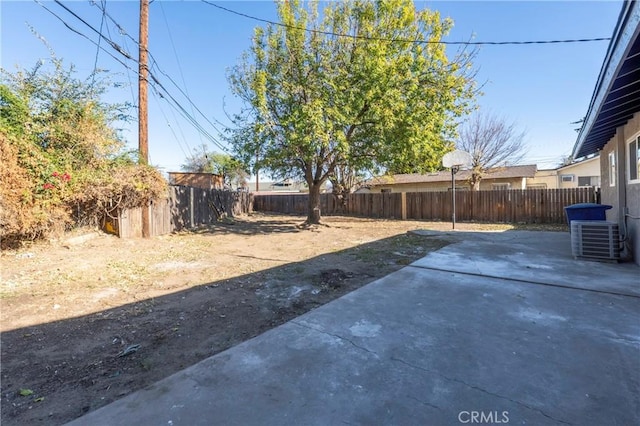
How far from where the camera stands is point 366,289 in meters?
4.18

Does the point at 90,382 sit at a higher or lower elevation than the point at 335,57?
lower

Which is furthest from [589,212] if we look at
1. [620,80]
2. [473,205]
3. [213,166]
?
[213,166]

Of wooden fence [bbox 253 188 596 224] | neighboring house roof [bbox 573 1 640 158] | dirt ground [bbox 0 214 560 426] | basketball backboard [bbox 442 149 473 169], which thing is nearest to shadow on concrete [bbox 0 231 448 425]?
dirt ground [bbox 0 214 560 426]

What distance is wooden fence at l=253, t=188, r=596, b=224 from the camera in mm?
12664

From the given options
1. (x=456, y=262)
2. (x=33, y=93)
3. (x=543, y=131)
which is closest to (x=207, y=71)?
(x=33, y=93)

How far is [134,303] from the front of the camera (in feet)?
13.1

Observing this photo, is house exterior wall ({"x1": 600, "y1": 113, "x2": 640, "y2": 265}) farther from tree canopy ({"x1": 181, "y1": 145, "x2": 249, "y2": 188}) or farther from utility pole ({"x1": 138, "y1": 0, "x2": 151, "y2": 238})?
tree canopy ({"x1": 181, "y1": 145, "x2": 249, "y2": 188})

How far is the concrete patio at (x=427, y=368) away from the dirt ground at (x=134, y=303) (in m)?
0.38

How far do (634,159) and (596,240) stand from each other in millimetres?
1710

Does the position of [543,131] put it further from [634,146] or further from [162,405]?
[162,405]

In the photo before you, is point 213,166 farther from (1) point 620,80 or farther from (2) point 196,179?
(1) point 620,80

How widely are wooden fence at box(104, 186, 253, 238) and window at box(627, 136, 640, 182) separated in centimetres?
1166

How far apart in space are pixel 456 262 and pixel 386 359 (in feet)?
12.7

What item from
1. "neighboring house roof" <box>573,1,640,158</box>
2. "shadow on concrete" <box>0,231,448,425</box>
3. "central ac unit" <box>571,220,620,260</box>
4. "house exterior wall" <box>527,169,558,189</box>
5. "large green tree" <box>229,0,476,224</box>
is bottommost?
"shadow on concrete" <box>0,231,448,425</box>
